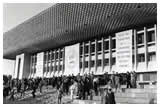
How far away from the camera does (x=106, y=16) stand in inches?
922

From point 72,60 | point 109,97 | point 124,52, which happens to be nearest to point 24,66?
point 72,60

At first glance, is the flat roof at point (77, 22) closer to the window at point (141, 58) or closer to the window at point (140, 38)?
the window at point (140, 38)

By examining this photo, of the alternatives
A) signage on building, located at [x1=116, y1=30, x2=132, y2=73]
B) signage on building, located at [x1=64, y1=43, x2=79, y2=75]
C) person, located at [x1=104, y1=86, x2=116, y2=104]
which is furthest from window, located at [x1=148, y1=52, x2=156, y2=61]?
person, located at [x1=104, y1=86, x2=116, y2=104]

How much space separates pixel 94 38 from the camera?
1235 inches

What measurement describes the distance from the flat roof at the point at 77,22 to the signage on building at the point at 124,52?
38.3 inches

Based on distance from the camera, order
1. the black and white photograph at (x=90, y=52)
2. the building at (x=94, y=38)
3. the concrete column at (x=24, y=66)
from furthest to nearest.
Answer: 1. the concrete column at (x=24, y=66)
2. the building at (x=94, y=38)
3. the black and white photograph at (x=90, y=52)

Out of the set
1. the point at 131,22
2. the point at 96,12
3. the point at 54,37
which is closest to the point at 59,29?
the point at 54,37

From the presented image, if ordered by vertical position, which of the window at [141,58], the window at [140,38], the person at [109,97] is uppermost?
the window at [140,38]

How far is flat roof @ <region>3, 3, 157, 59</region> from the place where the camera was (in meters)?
21.8

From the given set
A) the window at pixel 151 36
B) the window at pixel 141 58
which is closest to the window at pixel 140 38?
the window at pixel 151 36

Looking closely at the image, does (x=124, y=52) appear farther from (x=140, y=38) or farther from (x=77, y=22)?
(x=77, y=22)

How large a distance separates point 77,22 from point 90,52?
681 centimetres

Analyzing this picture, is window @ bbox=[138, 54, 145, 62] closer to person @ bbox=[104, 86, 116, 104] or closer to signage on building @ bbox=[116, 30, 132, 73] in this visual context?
signage on building @ bbox=[116, 30, 132, 73]

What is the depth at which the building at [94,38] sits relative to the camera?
23062 mm
